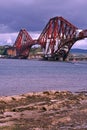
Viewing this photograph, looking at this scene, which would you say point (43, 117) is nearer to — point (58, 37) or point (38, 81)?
point (38, 81)

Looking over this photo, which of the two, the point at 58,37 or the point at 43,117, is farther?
the point at 58,37

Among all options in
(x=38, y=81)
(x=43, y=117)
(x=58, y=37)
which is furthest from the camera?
(x=58, y=37)

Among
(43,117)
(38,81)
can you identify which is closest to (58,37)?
(38,81)

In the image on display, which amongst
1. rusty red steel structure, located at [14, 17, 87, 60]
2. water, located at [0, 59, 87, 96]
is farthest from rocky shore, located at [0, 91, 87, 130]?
rusty red steel structure, located at [14, 17, 87, 60]

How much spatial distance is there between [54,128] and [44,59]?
173942 millimetres

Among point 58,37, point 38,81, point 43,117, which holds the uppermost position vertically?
point 58,37

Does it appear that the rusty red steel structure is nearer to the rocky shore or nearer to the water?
the water

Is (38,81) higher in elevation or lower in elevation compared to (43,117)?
lower

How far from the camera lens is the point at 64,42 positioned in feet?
531

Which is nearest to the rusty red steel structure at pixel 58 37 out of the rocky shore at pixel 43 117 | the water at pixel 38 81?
the water at pixel 38 81

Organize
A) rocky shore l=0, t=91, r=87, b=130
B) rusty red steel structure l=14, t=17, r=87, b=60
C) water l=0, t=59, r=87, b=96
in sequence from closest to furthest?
rocky shore l=0, t=91, r=87, b=130 < water l=0, t=59, r=87, b=96 < rusty red steel structure l=14, t=17, r=87, b=60

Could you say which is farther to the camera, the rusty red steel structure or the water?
the rusty red steel structure

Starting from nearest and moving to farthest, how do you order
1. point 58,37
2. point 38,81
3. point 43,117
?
point 43,117 → point 38,81 → point 58,37

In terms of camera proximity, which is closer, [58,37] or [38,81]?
[38,81]
